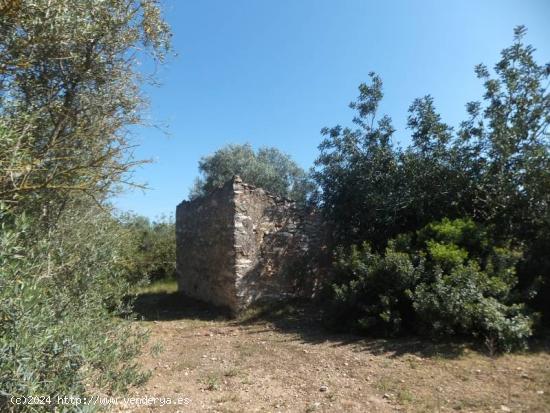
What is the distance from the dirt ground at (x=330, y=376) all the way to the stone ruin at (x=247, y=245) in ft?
5.30

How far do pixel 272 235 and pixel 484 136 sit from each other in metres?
4.83

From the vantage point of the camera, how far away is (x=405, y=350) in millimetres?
5305

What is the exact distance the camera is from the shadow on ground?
5.28 meters

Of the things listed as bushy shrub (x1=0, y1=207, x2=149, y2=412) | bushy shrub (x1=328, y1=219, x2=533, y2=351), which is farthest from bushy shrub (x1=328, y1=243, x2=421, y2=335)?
bushy shrub (x1=0, y1=207, x2=149, y2=412)

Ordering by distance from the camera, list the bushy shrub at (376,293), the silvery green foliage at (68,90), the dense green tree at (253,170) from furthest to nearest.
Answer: the dense green tree at (253,170) → the bushy shrub at (376,293) → the silvery green foliage at (68,90)

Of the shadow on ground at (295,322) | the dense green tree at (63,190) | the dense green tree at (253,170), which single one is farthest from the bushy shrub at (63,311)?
the dense green tree at (253,170)

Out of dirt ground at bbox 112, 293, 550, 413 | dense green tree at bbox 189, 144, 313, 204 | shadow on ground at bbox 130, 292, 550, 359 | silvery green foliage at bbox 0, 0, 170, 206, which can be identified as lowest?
dirt ground at bbox 112, 293, 550, 413

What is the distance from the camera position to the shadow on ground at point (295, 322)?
5277mm

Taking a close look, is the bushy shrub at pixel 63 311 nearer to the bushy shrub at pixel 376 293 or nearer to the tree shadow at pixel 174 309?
the bushy shrub at pixel 376 293

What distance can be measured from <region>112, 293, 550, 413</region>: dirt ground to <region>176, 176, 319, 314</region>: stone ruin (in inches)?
63.6

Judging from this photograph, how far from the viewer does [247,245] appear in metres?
8.04

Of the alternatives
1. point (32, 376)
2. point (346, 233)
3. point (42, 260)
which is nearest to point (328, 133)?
point (346, 233)

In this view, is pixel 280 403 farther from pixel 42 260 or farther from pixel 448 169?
pixel 448 169

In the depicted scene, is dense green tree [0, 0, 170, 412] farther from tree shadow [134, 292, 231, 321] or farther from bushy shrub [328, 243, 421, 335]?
tree shadow [134, 292, 231, 321]
